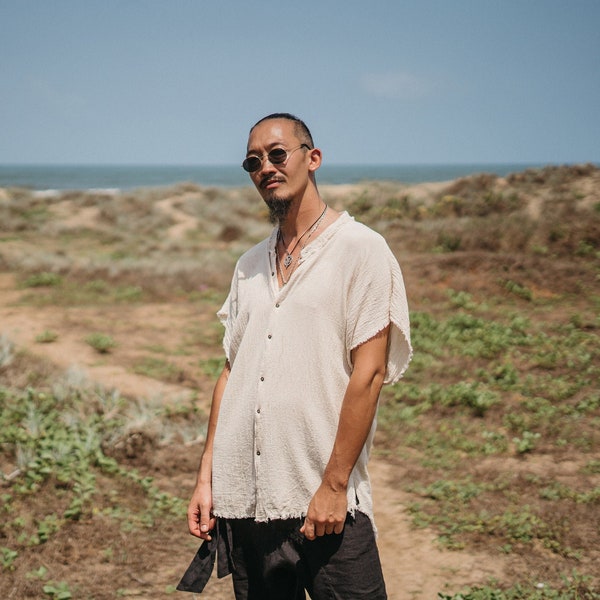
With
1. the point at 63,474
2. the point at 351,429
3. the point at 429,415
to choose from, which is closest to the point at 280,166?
the point at 351,429

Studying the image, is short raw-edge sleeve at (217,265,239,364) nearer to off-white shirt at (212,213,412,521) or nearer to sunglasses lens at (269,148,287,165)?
off-white shirt at (212,213,412,521)

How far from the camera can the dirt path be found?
351 cm

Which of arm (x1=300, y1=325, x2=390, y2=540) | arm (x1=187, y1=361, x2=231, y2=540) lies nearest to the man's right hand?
arm (x1=187, y1=361, x2=231, y2=540)

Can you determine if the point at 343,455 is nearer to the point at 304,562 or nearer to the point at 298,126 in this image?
the point at 304,562

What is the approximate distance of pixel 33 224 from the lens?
836 inches

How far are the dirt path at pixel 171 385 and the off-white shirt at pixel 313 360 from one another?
1969 mm

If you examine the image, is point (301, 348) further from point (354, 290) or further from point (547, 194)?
point (547, 194)

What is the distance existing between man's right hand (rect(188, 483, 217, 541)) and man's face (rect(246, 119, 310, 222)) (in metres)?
0.94

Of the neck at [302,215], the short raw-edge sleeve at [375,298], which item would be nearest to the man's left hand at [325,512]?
the short raw-edge sleeve at [375,298]

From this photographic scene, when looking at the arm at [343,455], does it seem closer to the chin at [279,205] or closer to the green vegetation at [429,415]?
the chin at [279,205]

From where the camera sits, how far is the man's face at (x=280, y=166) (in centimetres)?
193

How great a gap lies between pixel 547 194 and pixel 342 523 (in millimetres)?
19301

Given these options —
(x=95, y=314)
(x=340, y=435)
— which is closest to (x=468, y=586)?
(x=340, y=435)

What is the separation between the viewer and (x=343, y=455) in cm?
168
